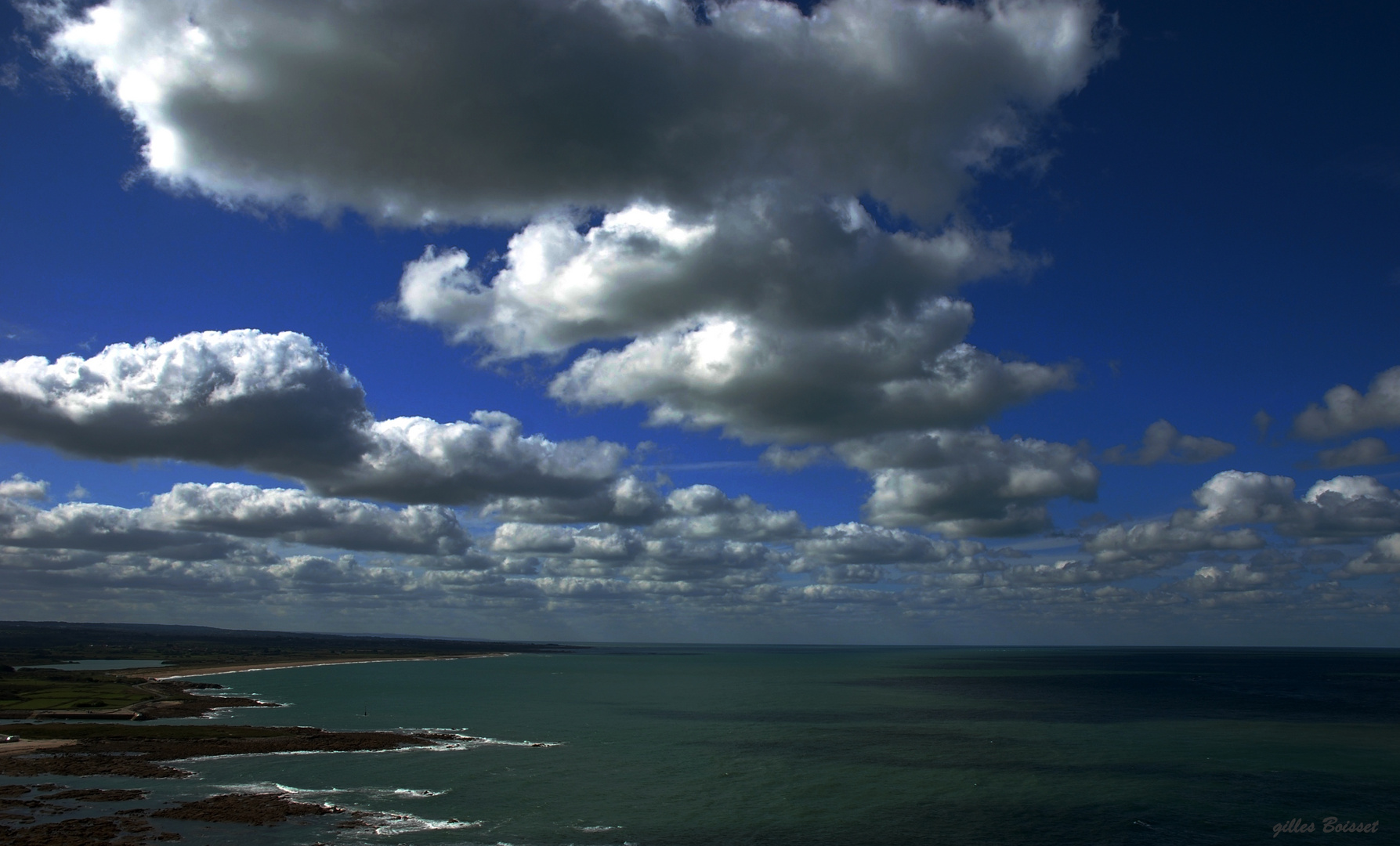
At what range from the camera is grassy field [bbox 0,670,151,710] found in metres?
111

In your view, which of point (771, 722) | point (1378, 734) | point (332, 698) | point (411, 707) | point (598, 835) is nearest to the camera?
point (598, 835)

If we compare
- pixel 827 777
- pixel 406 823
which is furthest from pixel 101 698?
pixel 827 777

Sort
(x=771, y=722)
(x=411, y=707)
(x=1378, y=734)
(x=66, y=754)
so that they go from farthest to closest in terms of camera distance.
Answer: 1. (x=411, y=707)
2. (x=771, y=722)
3. (x=1378, y=734)
4. (x=66, y=754)

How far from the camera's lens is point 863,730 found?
105 meters

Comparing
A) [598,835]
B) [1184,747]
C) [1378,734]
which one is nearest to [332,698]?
[598,835]

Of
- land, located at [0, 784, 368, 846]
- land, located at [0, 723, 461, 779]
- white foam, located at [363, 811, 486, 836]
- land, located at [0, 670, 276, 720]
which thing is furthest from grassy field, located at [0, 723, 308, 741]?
white foam, located at [363, 811, 486, 836]

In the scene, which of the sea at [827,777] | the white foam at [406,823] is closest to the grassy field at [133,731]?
the sea at [827,777]

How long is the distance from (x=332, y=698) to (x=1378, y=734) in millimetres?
148940

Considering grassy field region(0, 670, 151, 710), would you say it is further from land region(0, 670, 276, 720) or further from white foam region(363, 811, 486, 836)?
white foam region(363, 811, 486, 836)

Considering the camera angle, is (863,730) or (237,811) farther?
(863,730)

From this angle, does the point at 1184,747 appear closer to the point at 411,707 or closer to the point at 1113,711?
the point at 1113,711

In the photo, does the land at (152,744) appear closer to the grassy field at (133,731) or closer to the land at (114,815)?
the grassy field at (133,731)

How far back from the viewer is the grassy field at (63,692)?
110688mm

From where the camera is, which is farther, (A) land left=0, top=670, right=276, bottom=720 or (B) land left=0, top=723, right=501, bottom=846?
(A) land left=0, top=670, right=276, bottom=720
